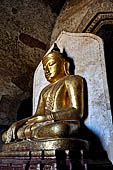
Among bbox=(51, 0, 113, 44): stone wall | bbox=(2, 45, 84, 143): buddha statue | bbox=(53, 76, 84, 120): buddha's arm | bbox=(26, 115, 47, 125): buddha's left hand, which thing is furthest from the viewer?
bbox=(51, 0, 113, 44): stone wall

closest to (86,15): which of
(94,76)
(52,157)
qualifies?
(94,76)

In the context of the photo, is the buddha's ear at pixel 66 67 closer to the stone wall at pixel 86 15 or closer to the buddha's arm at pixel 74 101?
the buddha's arm at pixel 74 101

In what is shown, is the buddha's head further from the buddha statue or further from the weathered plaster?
the weathered plaster

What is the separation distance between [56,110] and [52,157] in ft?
2.80

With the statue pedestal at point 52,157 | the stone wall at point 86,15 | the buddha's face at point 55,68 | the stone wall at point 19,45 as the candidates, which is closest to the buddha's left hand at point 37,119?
the statue pedestal at point 52,157

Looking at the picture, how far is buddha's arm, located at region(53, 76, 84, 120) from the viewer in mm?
2052

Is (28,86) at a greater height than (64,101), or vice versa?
(28,86)

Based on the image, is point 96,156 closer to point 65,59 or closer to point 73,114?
Answer: point 73,114

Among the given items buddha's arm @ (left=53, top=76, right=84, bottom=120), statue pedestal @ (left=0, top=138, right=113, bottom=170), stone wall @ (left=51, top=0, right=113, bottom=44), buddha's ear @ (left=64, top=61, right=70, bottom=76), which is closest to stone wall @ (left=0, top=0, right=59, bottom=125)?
stone wall @ (left=51, top=0, right=113, bottom=44)

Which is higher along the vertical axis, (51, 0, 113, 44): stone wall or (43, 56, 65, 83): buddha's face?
(51, 0, 113, 44): stone wall

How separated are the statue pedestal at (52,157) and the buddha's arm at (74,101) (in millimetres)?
377

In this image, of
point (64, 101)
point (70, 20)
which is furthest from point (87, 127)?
point (70, 20)

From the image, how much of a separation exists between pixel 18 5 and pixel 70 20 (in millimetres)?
1135

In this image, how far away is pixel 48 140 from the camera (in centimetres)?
167
